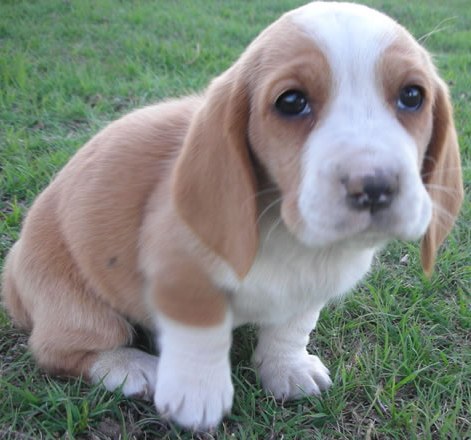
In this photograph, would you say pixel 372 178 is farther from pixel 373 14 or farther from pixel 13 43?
pixel 13 43

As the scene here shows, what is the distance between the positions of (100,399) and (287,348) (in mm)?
813

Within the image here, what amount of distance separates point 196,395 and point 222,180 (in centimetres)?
91

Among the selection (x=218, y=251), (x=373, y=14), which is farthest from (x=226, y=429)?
(x=373, y=14)

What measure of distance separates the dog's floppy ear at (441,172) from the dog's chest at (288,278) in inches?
11.7

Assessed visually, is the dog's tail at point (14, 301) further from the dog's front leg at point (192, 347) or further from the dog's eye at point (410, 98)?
the dog's eye at point (410, 98)

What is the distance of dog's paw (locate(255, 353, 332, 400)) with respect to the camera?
255 cm

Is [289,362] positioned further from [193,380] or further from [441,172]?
[441,172]

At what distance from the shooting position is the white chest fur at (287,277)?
7.12 feet

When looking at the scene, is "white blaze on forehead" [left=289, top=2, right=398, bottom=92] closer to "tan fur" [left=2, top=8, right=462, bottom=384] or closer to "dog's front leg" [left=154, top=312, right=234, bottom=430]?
"tan fur" [left=2, top=8, right=462, bottom=384]

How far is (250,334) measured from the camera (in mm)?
2934

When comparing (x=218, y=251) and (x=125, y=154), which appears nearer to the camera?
(x=218, y=251)

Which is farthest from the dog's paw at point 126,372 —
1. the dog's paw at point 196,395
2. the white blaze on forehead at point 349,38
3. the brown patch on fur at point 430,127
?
the white blaze on forehead at point 349,38

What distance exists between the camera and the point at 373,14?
196 cm

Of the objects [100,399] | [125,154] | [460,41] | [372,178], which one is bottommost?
[460,41]
